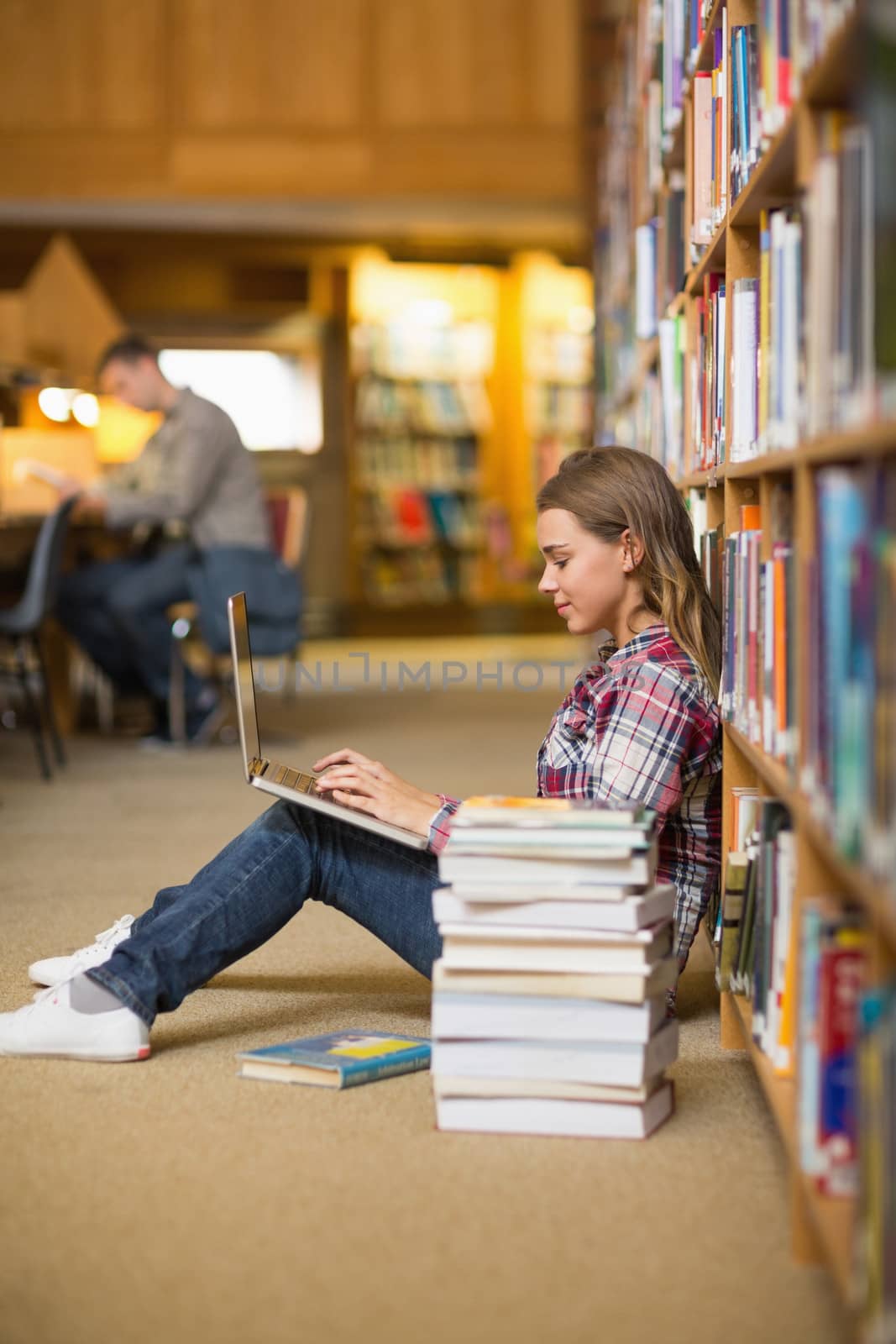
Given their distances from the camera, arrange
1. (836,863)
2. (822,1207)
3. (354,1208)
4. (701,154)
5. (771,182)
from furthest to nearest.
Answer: (701,154) → (771,182) → (354,1208) → (822,1207) → (836,863)

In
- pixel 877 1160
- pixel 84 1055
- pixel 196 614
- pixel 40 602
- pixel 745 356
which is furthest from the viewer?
pixel 196 614

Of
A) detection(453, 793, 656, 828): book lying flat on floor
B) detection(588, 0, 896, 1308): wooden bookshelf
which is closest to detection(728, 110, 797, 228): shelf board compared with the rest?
detection(588, 0, 896, 1308): wooden bookshelf

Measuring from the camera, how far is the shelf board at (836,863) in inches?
39.7

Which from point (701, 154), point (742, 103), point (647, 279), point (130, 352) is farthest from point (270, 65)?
point (742, 103)

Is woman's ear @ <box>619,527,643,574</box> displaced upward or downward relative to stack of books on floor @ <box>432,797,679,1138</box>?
upward

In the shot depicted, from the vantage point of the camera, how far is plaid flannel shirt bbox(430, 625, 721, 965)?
180 cm

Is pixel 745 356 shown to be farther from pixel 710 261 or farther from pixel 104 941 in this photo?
pixel 104 941

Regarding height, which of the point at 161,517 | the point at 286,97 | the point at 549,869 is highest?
the point at 286,97

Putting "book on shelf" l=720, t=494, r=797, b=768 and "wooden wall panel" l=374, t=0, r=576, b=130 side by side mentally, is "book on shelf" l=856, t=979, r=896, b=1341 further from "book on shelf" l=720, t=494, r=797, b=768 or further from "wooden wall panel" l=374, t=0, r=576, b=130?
"wooden wall panel" l=374, t=0, r=576, b=130

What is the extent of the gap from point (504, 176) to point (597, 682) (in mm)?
5805

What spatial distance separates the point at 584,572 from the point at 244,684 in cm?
45

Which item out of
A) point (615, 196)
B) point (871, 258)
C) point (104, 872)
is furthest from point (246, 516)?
point (871, 258)

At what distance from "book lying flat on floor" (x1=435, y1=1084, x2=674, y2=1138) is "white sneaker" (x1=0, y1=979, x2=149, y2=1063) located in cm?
42

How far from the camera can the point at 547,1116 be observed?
64.9 inches
